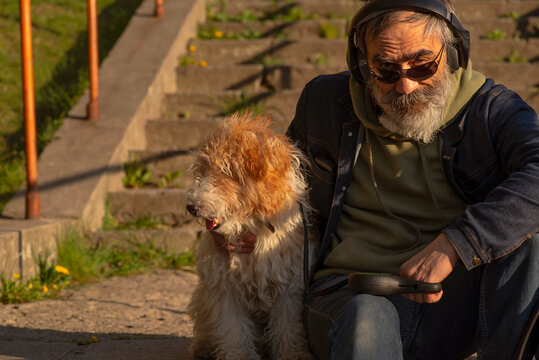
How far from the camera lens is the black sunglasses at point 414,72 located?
266 cm

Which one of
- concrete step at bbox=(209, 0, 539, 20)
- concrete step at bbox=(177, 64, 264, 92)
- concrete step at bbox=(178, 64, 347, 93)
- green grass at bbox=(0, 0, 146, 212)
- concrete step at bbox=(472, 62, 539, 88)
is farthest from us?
Result: concrete step at bbox=(209, 0, 539, 20)

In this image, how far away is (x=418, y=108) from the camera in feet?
8.84

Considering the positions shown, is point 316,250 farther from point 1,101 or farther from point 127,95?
point 1,101

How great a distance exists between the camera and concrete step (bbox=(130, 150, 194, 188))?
5637 mm

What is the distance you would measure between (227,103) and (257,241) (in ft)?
11.2

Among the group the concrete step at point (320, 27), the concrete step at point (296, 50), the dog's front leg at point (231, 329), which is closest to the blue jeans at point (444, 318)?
the dog's front leg at point (231, 329)

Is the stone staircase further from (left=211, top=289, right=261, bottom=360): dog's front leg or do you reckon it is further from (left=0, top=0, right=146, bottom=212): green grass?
(left=211, top=289, right=261, bottom=360): dog's front leg

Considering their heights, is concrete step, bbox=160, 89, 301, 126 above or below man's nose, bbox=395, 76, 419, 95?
below

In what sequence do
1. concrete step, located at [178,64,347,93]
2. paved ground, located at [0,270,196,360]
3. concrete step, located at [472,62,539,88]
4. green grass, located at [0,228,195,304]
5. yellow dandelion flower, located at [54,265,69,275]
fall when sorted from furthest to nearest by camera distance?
concrete step, located at [178,64,347,93], concrete step, located at [472,62,539,88], yellow dandelion flower, located at [54,265,69,275], green grass, located at [0,228,195,304], paved ground, located at [0,270,196,360]

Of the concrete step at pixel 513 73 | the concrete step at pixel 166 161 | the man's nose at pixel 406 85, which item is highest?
the man's nose at pixel 406 85

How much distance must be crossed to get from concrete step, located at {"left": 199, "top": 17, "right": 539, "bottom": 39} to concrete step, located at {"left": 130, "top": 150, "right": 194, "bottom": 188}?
2.23m

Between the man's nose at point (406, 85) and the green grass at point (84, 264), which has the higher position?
the man's nose at point (406, 85)

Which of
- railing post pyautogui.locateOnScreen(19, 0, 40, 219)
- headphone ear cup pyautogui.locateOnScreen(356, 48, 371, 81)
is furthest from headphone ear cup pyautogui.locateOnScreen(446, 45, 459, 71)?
railing post pyautogui.locateOnScreen(19, 0, 40, 219)

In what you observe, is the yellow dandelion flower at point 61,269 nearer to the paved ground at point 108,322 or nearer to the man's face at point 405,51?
the paved ground at point 108,322
